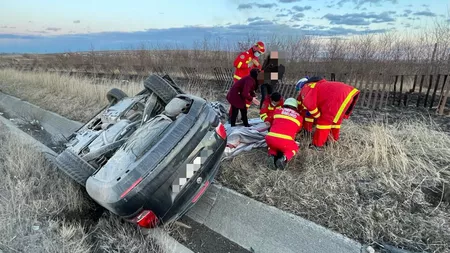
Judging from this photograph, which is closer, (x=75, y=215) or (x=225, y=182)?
(x=75, y=215)

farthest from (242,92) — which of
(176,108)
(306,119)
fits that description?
(176,108)

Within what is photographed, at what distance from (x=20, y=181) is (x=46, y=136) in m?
3.41

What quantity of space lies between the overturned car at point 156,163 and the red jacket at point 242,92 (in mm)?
1933

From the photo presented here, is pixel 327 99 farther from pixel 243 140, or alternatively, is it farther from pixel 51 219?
pixel 51 219

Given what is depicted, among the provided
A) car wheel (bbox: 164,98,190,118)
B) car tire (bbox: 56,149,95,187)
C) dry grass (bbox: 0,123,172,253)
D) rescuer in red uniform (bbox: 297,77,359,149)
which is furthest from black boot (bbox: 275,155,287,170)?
car tire (bbox: 56,149,95,187)

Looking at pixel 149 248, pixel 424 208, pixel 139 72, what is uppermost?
pixel 424 208

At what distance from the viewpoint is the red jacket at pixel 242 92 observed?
511cm

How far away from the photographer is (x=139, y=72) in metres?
19.2

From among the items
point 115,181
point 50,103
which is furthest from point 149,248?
point 50,103

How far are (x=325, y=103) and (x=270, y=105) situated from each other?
3.48 ft

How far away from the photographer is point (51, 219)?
121 inches

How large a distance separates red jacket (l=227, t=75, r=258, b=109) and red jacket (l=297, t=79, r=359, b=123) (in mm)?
1337

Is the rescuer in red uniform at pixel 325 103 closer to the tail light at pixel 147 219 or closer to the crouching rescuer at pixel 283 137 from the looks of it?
the crouching rescuer at pixel 283 137

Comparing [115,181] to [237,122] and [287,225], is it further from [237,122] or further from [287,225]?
[237,122]
